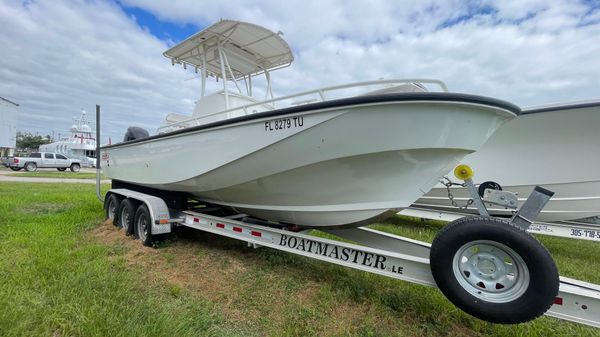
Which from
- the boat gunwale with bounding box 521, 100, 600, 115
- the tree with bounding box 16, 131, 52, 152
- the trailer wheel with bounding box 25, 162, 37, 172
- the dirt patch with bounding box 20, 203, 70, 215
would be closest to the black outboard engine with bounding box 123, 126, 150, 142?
the dirt patch with bounding box 20, 203, 70, 215

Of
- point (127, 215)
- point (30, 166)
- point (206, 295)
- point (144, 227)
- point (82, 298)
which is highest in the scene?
point (30, 166)

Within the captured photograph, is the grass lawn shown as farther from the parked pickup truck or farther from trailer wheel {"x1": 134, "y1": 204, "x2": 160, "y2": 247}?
the parked pickup truck

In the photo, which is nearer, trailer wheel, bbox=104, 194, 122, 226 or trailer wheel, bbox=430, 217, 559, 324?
trailer wheel, bbox=430, 217, 559, 324

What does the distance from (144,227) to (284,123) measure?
2.81 m

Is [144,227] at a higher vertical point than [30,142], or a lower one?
lower

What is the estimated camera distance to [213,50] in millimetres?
4820

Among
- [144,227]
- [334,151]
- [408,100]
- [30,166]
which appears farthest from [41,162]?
[408,100]

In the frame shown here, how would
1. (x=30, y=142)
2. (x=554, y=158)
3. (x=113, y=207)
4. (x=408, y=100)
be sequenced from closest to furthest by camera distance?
1. (x=408, y=100)
2. (x=554, y=158)
3. (x=113, y=207)
4. (x=30, y=142)

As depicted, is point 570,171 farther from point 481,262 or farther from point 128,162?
point 128,162

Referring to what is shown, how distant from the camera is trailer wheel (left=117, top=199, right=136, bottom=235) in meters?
4.57

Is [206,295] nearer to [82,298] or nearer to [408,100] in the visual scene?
[82,298]

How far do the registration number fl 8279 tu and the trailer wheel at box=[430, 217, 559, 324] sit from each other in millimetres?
1466

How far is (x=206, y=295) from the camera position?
2873mm

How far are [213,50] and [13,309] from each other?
3921 mm
